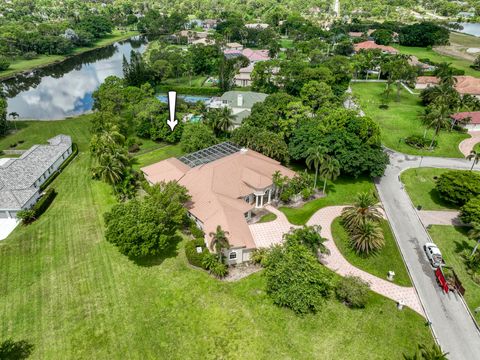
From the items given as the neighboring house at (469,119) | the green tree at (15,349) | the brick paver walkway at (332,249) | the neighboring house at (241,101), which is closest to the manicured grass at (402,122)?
the neighboring house at (469,119)

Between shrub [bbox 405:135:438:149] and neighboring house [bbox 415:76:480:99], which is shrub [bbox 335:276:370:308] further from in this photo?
neighboring house [bbox 415:76:480:99]

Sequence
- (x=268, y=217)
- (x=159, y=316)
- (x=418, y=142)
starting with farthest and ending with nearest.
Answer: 1. (x=418, y=142)
2. (x=268, y=217)
3. (x=159, y=316)

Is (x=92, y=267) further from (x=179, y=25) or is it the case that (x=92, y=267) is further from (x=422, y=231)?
(x=179, y=25)

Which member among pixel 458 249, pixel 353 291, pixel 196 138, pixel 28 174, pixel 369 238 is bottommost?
pixel 458 249

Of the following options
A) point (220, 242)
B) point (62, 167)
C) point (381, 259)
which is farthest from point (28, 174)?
point (381, 259)

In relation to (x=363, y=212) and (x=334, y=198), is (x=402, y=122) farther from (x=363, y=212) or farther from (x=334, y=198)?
(x=363, y=212)

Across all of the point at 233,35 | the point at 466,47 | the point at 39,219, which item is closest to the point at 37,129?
the point at 39,219

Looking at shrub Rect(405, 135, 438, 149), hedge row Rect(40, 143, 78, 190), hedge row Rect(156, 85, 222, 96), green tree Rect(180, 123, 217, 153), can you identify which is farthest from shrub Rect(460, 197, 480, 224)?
hedge row Rect(156, 85, 222, 96)
